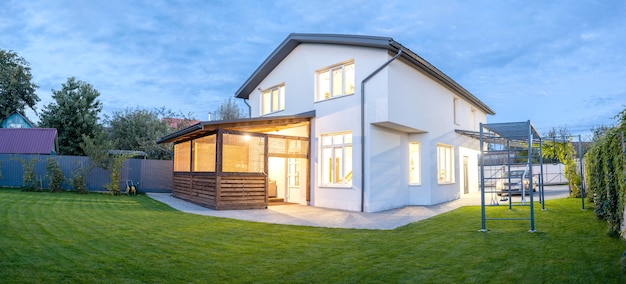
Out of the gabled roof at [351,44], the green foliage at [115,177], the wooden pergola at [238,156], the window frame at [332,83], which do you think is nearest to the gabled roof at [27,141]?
the green foliage at [115,177]

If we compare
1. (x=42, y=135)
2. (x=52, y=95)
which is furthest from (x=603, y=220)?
(x=52, y=95)

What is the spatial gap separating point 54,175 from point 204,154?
8.84 meters

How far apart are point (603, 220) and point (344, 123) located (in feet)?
23.7

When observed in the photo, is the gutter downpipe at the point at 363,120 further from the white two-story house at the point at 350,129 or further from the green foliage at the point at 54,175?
the green foliage at the point at 54,175

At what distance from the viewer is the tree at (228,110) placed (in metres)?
31.7

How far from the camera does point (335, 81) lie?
1359cm

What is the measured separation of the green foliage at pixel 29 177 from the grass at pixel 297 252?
34.2 feet

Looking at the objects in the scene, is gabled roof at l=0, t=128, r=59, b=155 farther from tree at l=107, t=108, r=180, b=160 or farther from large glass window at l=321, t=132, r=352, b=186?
large glass window at l=321, t=132, r=352, b=186

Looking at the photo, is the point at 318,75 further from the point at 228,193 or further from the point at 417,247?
the point at 417,247

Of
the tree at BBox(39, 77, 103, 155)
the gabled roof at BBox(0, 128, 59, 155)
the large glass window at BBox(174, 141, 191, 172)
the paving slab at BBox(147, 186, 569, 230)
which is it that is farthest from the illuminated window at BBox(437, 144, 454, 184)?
the tree at BBox(39, 77, 103, 155)

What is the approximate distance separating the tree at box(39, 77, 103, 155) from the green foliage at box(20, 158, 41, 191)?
33.2 feet

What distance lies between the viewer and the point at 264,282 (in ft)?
14.6

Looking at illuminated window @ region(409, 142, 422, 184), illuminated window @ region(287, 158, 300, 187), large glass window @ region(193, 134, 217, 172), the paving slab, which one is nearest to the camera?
the paving slab

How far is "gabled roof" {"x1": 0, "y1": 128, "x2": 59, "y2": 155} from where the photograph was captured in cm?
2251
